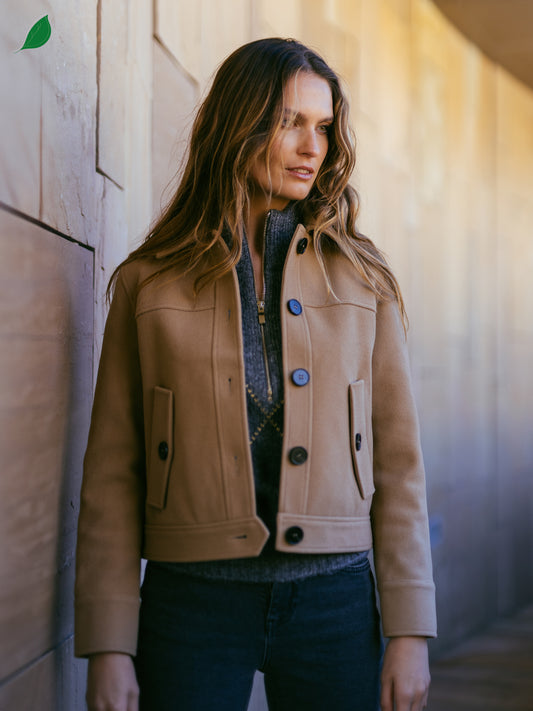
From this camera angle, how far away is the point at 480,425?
13.9 feet

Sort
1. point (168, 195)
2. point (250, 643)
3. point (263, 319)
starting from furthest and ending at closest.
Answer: point (168, 195) < point (263, 319) < point (250, 643)

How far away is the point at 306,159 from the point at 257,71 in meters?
0.17

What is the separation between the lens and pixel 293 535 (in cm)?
113

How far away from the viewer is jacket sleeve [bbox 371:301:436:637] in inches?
47.2

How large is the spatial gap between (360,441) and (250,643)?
12.8 inches

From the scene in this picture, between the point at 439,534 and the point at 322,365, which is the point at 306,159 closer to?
the point at 322,365

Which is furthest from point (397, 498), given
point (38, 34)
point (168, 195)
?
point (168, 195)

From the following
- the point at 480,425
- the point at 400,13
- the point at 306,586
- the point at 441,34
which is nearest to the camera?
the point at 306,586

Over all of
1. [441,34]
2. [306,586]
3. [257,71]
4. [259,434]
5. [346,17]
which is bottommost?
[306,586]

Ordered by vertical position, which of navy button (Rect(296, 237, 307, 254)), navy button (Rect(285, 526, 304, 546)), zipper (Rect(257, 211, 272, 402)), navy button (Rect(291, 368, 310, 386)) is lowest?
navy button (Rect(285, 526, 304, 546))

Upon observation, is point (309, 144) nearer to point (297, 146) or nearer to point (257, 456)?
point (297, 146)

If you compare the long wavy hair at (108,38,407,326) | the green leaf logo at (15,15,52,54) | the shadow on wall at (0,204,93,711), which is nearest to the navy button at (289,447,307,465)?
the long wavy hair at (108,38,407,326)

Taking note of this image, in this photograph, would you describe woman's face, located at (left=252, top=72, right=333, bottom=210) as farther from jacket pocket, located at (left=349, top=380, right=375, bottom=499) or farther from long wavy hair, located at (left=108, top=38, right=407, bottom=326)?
jacket pocket, located at (left=349, top=380, right=375, bottom=499)

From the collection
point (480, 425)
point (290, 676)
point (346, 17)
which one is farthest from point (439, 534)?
point (290, 676)
